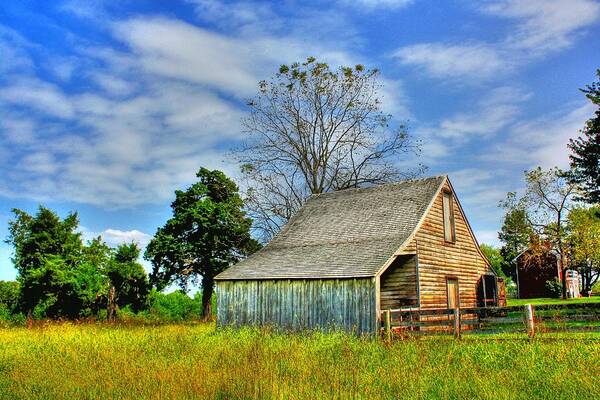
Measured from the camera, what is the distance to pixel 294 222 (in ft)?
91.0

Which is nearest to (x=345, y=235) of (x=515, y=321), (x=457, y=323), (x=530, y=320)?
(x=457, y=323)

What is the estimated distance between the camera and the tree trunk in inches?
1302

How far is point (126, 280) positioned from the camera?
100 ft

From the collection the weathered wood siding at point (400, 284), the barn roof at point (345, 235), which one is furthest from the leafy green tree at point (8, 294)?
the weathered wood siding at point (400, 284)

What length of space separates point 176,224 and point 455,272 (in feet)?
56.3

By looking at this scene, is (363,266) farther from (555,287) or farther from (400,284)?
(555,287)

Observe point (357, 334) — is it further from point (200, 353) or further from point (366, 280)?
point (200, 353)

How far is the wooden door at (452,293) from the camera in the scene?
77.1 ft

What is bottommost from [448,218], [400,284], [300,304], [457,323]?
[457,323]

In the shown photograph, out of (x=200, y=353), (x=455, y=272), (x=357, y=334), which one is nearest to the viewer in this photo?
(x=200, y=353)

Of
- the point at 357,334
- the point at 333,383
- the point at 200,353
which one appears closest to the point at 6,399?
the point at 200,353

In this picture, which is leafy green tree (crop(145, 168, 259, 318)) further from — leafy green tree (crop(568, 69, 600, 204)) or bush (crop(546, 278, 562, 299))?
bush (crop(546, 278, 562, 299))

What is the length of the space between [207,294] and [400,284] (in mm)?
16307

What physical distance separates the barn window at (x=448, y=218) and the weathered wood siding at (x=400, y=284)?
3.83 m
